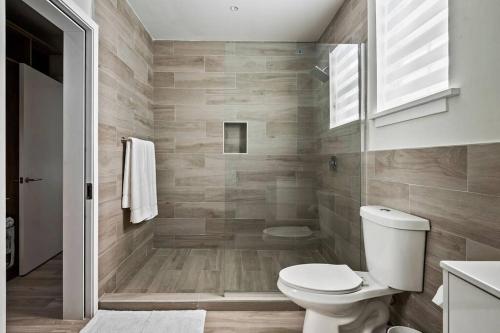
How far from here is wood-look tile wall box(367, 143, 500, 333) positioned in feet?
4.08

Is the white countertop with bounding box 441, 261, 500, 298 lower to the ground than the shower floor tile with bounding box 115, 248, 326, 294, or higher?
higher

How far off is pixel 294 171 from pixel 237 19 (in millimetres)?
1566

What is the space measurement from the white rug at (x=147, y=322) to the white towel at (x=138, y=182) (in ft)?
2.49

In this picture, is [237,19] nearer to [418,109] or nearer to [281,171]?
[281,171]

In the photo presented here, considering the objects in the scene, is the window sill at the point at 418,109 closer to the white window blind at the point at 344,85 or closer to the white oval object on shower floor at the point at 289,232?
the white window blind at the point at 344,85

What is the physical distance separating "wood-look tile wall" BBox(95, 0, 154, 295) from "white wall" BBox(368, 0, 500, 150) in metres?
2.05

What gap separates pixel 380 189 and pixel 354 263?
1.91 ft

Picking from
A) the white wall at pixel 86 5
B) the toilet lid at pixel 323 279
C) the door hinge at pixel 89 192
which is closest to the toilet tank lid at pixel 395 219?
the toilet lid at pixel 323 279

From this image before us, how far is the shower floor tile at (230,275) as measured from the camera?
2406 mm

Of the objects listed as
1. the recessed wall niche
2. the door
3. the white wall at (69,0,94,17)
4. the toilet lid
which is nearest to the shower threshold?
the toilet lid

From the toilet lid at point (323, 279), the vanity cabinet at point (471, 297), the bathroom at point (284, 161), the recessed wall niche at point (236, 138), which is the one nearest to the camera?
the vanity cabinet at point (471, 297)

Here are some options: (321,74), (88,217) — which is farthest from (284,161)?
(88,217)

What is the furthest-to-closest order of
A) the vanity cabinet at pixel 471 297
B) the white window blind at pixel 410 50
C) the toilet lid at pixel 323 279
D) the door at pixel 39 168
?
the door at pixel 39 168 → the toilet lid at pixel 323 279 → the white window blind at pixel 410 50 → the vanity cabinet at pixel 471 297

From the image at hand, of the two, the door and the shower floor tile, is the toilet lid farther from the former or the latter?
the door
